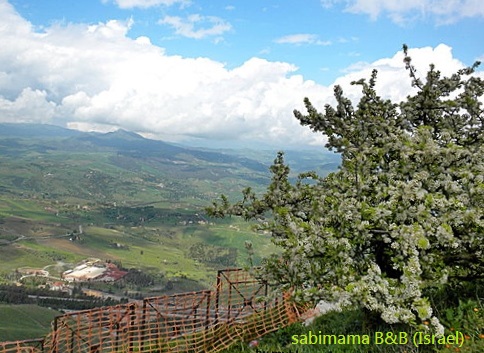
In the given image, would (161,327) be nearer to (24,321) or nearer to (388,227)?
(388,227)

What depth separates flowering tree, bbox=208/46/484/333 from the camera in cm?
822

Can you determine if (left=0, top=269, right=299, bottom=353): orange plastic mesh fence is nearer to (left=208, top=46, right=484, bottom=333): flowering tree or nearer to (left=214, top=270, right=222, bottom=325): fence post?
(left=214, top=270, right=222, bottom=325): fence post

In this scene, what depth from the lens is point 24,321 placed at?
160m

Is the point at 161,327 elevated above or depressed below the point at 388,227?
below

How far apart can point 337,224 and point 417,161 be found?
9.13 feet

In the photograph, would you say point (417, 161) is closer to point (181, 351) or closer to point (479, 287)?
point (479, 287)

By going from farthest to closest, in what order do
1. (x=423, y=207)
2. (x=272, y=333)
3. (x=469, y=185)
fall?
(x=272, y=333) < (x=469, y=185) < (x=423, y=207)

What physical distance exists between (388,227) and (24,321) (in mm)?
181253

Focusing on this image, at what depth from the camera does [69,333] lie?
13383 mm

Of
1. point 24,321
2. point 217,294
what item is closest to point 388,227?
point 217,294

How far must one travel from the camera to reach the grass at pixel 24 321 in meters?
142

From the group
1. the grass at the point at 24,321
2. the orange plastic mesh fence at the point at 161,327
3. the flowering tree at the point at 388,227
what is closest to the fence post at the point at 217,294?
the orange plastic mesh fence at the point at 161,327

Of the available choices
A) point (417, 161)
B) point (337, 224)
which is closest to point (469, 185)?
point (417, 161)

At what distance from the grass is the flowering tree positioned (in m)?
149
